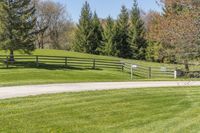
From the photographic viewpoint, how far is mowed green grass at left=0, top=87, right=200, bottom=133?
10.2 m

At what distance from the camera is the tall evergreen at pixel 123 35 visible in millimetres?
63400

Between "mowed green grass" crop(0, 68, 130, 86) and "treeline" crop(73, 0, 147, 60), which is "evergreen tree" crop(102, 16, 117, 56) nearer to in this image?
"treeline" crop(73, 0, 147, 60)

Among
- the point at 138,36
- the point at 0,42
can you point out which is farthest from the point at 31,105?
the point at 138,36

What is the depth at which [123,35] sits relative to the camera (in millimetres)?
63844

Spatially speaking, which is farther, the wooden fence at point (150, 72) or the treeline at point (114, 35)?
the treeline at point (114, 35)

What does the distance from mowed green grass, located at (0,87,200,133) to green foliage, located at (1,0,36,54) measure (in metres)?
21.2

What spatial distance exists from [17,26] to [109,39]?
2756cm

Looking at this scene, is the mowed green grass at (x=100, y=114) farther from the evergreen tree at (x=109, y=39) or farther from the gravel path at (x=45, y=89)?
the evergreen tree at (x=109, y=39)

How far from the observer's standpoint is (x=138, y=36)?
62312mm

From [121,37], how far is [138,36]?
290 centimetres

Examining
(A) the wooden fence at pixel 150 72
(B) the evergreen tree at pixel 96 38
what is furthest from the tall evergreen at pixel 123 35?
(A) the wooden fence at pixel 150 72

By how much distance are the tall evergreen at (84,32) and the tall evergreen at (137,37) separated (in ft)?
22.9

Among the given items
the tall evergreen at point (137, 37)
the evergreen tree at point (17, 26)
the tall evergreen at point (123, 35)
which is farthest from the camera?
the tall evergreen at point (123, 35)

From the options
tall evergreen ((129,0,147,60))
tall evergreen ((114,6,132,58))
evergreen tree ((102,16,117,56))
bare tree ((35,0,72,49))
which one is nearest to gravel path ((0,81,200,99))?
tall evergreen ((129,0,147,60))
